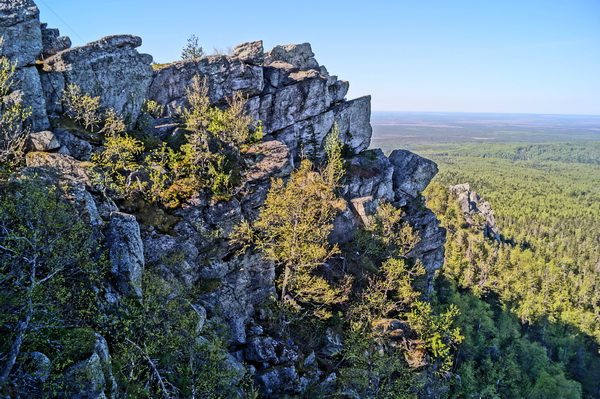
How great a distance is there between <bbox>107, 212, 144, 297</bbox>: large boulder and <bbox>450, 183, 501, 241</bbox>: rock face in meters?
83.8

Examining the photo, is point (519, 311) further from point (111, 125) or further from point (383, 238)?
point (111, 125)

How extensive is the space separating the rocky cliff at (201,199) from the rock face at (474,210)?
42803 mm

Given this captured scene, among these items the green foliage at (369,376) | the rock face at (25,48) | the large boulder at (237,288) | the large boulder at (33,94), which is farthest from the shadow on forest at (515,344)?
the rock face at (25,48)

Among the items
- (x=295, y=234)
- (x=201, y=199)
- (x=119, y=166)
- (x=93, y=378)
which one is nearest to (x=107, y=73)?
(x=119, y=166)

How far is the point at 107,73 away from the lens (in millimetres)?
35188

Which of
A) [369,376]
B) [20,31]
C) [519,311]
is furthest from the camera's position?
[519,311]

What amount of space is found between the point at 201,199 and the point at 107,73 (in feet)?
55.7

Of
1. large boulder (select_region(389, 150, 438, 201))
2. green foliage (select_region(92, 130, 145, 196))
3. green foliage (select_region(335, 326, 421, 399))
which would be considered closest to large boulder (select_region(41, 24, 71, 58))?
green foliage (select_region(92, 130, 145, 196))

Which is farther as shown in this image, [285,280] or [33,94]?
[285,280]

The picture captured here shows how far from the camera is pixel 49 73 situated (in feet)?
105

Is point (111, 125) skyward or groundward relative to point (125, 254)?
skyward

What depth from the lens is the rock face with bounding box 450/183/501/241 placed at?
9019 centimetres

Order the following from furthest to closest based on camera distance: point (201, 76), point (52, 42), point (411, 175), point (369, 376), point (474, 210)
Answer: point (474, 210)
point (411, 175)
point (201, 76)
point (52, 42)
point (369, 376)

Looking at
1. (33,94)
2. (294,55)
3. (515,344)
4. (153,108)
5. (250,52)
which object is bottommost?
(515,344)
